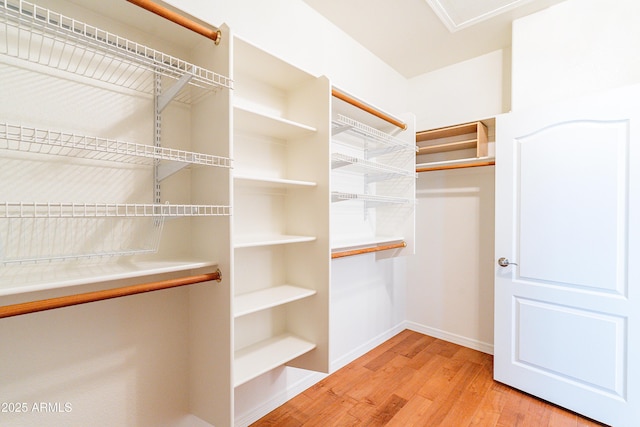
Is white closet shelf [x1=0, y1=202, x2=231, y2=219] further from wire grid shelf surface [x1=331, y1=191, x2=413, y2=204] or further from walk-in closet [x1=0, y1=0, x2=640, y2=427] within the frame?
wire grid shelf surface [x1=331, y1=191, x2=413, y2=204]

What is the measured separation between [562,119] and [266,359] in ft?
7.89

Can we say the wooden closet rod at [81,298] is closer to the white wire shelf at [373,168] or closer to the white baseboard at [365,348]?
the white wire shelf at [373,168]

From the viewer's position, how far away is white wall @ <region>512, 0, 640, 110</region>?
6.18 ft

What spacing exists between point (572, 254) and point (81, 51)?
2.84m

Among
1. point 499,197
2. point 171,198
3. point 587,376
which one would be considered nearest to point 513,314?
point 587,376

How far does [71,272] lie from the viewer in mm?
1036

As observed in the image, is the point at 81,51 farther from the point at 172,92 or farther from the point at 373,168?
the point at 373,168

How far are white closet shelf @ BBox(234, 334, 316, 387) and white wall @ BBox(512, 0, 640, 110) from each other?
94.9 inches

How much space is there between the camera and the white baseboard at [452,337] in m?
2.65

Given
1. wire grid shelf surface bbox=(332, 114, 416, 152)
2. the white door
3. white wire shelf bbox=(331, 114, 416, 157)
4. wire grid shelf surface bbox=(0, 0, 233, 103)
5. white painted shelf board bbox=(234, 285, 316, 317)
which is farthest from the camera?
white wire shelf bbox=(331, 114, 416, 157)

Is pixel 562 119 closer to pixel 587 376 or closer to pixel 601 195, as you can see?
pixel 601 195

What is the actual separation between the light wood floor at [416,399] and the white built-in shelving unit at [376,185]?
0.98 m

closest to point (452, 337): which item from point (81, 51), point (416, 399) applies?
point (416, 399)

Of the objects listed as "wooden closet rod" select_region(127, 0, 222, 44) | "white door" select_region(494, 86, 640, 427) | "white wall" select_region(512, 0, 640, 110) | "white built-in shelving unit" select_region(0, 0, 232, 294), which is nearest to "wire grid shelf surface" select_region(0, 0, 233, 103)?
"white built-in shelving unit" select_region(0, 0, 232, 294)
